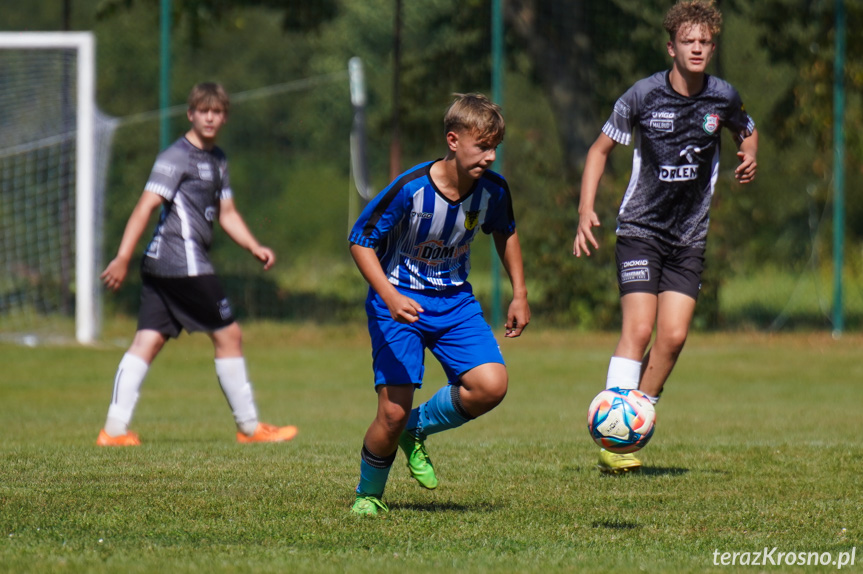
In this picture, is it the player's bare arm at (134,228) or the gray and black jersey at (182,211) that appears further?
the gray and black jersey at (182,211)

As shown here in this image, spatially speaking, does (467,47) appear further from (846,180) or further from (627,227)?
(627,227)

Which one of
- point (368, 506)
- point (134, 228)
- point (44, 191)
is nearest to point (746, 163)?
point (368, 506)

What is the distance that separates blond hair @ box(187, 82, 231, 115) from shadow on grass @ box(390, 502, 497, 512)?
10.3 feet

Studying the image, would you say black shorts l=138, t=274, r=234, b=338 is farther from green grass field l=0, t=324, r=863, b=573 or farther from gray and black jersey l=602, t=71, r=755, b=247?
gray and black jersey l=602, t=71, r=755, b=247

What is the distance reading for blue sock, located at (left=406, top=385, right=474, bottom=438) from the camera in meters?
5.06

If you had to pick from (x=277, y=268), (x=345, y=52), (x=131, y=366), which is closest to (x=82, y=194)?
(x=277, y=268)

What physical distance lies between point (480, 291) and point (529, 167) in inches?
71.5

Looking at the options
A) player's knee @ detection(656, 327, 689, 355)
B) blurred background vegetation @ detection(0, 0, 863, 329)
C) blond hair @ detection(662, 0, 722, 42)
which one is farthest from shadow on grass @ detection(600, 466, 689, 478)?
blurred background vegetation @ detection(0, 0, 863, 329)

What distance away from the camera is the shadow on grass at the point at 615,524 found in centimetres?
457

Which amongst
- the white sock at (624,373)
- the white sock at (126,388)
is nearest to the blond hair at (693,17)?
the white sock at (624,373)

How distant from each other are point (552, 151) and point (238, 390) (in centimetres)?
879

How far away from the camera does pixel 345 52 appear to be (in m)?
37.3

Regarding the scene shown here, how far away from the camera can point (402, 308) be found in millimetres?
4547

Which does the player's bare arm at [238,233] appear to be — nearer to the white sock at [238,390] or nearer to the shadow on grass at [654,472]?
the white sock at [238,390]
